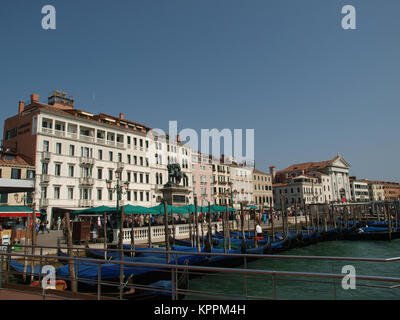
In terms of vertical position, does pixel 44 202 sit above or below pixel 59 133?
below

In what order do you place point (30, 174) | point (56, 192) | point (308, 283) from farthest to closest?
point (56, 192) < point (30, 174) < point (308, 283)

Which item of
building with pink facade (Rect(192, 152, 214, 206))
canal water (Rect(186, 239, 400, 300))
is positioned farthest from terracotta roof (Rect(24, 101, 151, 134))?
canal water (Rect(186, 239, 400, 300))

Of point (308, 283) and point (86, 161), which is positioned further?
point (86, 161)

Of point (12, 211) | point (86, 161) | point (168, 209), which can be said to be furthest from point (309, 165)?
point (12, 211)

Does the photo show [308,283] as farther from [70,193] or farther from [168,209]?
[70,193]

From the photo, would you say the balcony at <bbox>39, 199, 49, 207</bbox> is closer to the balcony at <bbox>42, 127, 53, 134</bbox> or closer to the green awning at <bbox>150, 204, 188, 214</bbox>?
the balcony at <bbox>42, 127, 53, 134</bbox>

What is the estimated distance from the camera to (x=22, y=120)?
3678 cm

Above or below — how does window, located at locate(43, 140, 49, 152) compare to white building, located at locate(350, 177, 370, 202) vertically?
above

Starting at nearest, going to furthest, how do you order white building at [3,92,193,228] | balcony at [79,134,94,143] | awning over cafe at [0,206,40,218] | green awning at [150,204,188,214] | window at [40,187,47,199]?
green awning at [150,204,188,214] → awning over cafe at [0,206,40,218] → window at [40,187,47,199] → white building at [3,92,193,228] → balcony at [79,134,94,143]

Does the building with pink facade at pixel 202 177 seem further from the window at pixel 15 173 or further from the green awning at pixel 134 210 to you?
the green awning at pixel 134 210

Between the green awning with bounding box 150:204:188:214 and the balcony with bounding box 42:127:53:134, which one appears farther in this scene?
the balcony with bounding box 42:127:53:134

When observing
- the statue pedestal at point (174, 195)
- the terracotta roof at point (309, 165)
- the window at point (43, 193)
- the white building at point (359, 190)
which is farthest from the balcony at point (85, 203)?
the white building at point (359, 190)
